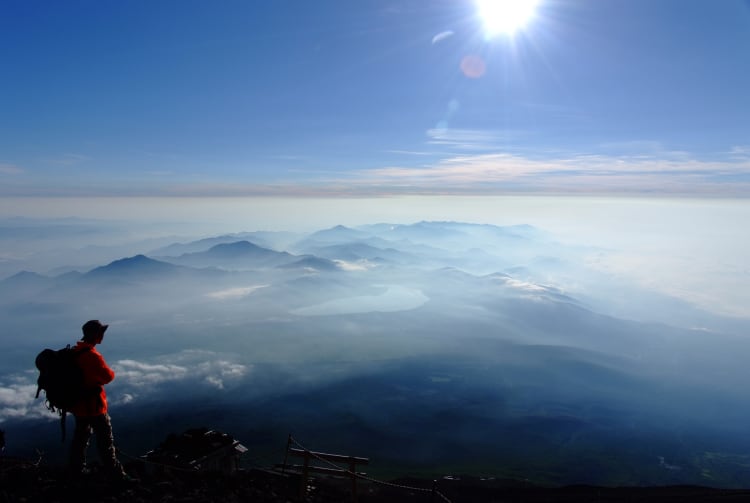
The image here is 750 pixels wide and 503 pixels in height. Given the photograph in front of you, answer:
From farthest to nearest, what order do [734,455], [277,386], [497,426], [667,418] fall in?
[277,386]
[667,418]
[497,426]
[734,455]

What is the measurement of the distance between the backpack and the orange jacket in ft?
0.29

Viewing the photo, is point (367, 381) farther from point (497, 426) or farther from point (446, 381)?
point (497, 426)

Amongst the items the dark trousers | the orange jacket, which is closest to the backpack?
the orange jacket

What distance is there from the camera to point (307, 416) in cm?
13488

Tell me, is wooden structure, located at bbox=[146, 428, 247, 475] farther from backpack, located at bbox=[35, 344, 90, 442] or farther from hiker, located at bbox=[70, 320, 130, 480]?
backpack, located at bbox=[35, 344, 90, 442]

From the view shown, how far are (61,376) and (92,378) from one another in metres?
0.55

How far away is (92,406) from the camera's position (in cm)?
863

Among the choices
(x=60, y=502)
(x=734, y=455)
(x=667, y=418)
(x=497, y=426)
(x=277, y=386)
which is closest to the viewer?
(x=60, y=502)

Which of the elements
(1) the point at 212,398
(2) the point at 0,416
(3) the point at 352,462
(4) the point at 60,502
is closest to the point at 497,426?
(1) the point at 212,398

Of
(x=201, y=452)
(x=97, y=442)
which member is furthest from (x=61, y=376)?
(x=201, y=452)

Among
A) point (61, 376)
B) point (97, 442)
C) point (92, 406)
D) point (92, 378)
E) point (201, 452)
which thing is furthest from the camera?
point (201, 452)

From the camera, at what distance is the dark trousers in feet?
29.2

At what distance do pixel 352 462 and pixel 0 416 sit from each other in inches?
7413

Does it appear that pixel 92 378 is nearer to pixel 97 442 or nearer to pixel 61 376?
pixel 61 376
